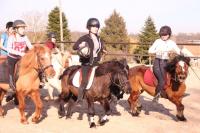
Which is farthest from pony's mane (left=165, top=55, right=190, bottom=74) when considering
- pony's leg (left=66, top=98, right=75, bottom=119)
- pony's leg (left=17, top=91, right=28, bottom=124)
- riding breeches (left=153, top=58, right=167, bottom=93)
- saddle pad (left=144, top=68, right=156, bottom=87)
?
pony's leg (left=17, top=91, right=28, bottom=124)

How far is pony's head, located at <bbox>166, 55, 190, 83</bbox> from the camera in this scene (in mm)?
9172

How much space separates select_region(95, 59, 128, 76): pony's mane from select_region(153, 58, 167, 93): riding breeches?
1363 millimetres

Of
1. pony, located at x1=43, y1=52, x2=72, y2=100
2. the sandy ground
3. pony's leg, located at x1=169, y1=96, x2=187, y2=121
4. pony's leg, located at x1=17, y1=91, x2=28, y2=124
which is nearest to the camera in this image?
the sandy ground

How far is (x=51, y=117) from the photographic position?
9.93 m

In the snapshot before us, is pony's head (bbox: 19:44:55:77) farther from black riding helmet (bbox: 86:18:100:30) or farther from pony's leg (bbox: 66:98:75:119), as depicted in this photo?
pony's leg (bbox: 66:98:75:119)

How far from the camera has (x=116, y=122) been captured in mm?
→ 9359

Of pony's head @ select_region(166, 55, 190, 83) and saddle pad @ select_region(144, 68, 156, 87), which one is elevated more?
pony's head @ select_region(166, 55, 190, 83)

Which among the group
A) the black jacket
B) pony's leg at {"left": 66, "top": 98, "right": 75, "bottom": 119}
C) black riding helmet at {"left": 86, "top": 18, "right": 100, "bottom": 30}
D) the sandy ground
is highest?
black riding helmet at {"left": 86, "top": 18, "right": 100, "bottom": 30}

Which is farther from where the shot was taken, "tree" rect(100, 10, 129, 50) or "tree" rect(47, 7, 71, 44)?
"tree" rect(47, 7, 71, 44)

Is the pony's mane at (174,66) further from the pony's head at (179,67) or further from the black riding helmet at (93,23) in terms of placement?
the black riding helmet at (93,23)

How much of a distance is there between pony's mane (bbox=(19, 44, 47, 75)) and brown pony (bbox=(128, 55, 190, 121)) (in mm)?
2866

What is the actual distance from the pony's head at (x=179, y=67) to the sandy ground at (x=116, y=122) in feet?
3.50

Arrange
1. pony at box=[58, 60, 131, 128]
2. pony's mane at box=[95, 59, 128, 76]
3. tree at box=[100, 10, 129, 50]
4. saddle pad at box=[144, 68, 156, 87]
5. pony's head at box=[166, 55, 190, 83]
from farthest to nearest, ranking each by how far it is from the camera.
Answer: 1. tree at box=[100, 10, 129, 50]
2. saddle pad at box=[144, 68, 156, 87]
3. pony's head at box=[166, 55, 190, 83]
4. pony's mane at box=[95, 59, 128, 76]
5. pony at box=[58, 60, 131, 128]

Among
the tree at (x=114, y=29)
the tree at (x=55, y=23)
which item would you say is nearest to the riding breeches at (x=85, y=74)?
the tree at (x=114, y=29)
